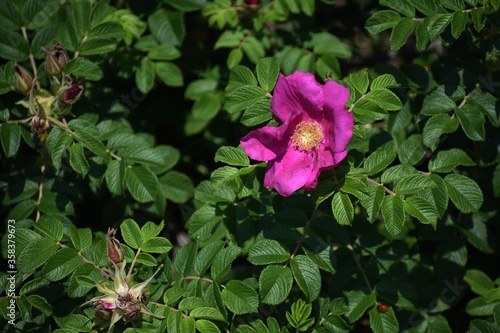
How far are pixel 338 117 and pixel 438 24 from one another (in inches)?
24.9

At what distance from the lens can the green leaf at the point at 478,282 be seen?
2.78 metres

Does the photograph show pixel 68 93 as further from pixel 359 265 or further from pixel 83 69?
pixel 359 265

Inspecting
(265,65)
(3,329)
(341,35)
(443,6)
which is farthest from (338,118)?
(341,35)

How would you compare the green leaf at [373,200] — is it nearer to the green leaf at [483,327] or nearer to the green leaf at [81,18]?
the green leaf at [483,327]

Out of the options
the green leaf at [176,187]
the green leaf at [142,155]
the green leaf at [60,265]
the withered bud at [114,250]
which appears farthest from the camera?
the green leaf at [176,187]

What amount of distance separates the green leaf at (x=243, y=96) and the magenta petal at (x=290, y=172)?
0.26 m

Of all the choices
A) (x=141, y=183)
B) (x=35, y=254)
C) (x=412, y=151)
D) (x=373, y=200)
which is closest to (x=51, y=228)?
(x=35, y=254)

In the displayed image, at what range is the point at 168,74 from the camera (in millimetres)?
3047

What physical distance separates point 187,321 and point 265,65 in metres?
1.01

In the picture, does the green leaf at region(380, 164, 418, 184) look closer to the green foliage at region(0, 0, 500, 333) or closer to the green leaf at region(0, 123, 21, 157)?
the green foliage at region(0, 0, 500, 333)

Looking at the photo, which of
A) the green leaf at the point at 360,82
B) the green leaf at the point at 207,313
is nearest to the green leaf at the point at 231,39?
the green leaf at the point at 360,82

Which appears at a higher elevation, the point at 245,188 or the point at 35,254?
the point at 245,188

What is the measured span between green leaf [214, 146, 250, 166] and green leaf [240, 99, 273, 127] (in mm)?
112

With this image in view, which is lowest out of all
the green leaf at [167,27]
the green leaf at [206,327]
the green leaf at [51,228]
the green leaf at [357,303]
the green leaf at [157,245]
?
the green leaf at [357,303]
